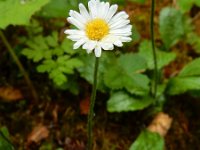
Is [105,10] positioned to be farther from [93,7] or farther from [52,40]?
[52,40]

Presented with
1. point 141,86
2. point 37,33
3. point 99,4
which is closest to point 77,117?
point 141,86

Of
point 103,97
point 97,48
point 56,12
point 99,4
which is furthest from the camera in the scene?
point 103,97

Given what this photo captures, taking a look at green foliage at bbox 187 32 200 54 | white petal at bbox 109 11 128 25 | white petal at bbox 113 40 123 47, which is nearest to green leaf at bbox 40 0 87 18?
white petal at bbox 109 11 128 25

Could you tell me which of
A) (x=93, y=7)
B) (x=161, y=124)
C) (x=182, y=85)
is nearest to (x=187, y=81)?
(x=182, y=85)

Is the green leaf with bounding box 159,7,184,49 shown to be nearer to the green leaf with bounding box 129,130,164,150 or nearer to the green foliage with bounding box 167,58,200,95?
the green foliage with bounding box 167,58,200,95

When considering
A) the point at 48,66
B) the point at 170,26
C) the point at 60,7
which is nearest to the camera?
the point at 60,7

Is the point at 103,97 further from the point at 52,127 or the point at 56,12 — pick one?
the point at 56,12
